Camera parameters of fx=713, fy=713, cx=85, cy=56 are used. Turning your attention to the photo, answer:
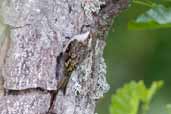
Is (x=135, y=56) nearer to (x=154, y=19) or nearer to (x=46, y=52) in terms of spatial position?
(x=154, y=19)

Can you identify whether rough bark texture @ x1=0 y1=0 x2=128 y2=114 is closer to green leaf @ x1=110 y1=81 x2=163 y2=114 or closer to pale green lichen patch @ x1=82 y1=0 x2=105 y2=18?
pale green lichen patch @ x1=82 y1=0 x2=105 y2=18

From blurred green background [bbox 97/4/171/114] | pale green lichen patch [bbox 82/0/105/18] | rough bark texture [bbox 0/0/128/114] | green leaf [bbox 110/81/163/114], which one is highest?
pale green lichen patch [bbox 82/0/105/18]

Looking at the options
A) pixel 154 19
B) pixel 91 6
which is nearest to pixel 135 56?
pixel 154 19

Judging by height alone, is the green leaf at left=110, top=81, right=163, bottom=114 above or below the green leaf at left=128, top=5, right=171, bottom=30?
below

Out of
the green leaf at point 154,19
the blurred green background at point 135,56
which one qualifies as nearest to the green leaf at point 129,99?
the green leaf at point 154,19

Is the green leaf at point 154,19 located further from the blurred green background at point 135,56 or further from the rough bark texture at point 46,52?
the blurred green background at point 135,56

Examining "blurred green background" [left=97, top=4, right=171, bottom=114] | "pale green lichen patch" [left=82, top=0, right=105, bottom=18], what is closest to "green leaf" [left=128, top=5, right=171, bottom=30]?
"pale green lichen patch" [left=82, top=0, right=105, bottom=18]
